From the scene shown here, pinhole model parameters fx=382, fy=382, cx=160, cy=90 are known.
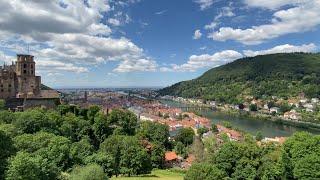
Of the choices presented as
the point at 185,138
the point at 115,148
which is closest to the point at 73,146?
the point at 115,148

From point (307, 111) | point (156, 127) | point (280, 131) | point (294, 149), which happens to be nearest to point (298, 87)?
point (307, 111)

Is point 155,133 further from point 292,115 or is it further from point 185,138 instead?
point 292,115

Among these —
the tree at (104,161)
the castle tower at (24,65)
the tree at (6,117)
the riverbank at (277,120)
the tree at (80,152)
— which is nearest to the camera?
the tree at (80,152)

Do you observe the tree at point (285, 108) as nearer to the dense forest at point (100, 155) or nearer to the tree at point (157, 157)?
the dense forest at point (100, 155)

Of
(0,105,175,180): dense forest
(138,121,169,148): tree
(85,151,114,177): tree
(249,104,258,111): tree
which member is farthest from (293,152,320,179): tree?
(249,104,258,111): tree

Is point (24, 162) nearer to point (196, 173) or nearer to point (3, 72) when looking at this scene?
point (196, 173)

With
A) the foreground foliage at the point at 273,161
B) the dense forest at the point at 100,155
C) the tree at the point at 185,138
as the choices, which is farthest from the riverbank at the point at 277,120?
the foreground foliage at the point at 273,161
